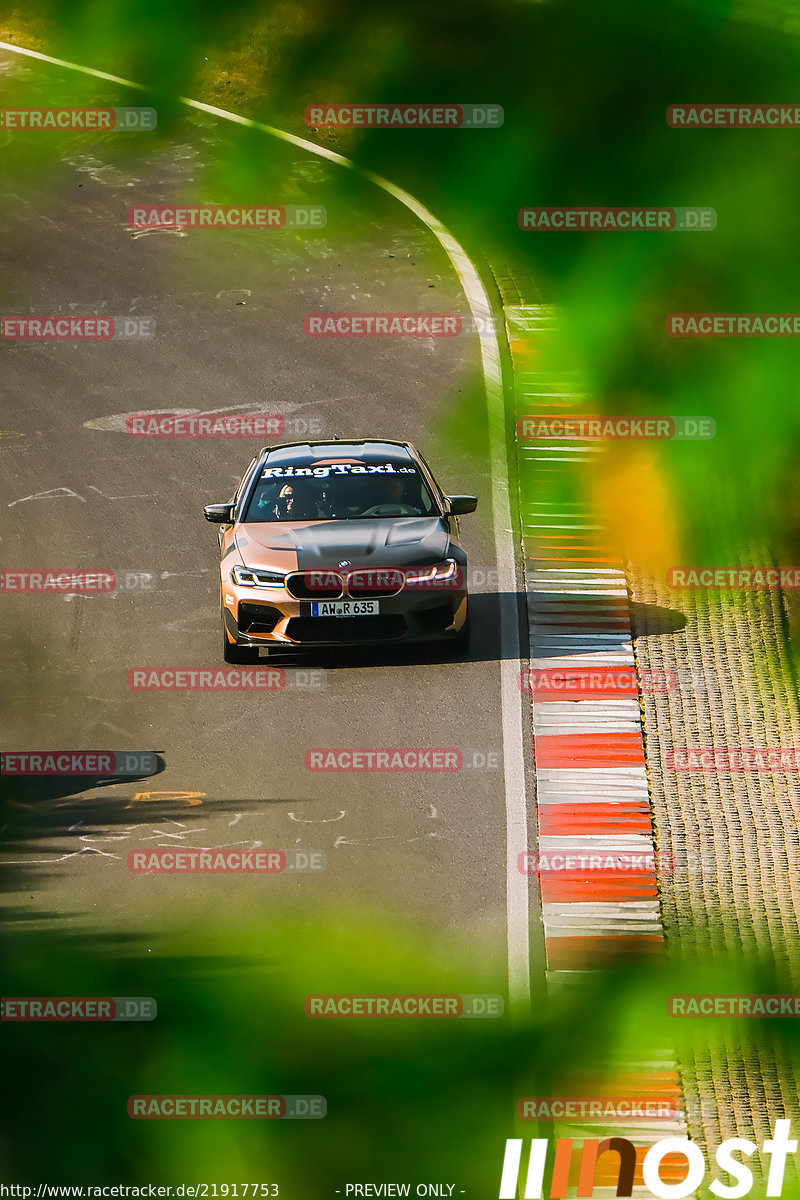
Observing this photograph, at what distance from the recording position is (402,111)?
27.9m

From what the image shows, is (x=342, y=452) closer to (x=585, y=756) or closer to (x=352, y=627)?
(x=352, y=627)

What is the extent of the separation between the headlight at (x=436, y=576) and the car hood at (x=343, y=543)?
0.24 ft

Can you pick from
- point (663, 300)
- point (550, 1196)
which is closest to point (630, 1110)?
point (550, 1196)

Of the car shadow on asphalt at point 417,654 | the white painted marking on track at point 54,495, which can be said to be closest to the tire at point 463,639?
the car shadow on asphalt at point 417,654

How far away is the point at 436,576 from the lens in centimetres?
1372

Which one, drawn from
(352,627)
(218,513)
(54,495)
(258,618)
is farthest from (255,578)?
(54,495)

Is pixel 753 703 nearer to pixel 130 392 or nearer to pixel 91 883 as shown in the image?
pixel 91 883

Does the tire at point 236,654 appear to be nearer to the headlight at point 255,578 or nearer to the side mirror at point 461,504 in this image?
the headlight at point 255,578

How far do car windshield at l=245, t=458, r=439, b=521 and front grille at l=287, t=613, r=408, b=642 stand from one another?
1.27 meters

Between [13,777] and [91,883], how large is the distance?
70.7 inches

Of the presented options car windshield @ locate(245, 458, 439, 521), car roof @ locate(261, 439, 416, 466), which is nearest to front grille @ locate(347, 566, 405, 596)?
car windshield @ locate(245, 458, 439, 521)

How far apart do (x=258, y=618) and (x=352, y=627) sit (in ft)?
2.78

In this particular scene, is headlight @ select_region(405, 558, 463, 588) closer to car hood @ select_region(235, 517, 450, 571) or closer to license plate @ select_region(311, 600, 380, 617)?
car hood @ select_region(235, 517, 450, 571)

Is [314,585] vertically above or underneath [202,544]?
underneath
